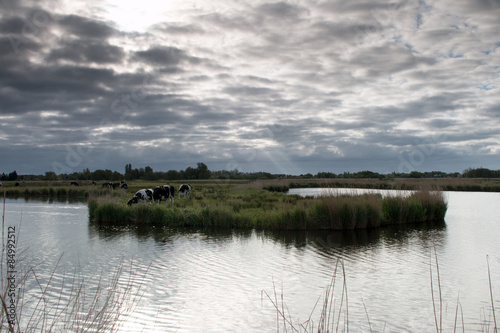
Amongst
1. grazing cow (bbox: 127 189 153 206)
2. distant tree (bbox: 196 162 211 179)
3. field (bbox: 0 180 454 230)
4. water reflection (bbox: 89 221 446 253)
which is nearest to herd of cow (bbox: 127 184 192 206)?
grazing cow (bbox: 127 189 153 206)

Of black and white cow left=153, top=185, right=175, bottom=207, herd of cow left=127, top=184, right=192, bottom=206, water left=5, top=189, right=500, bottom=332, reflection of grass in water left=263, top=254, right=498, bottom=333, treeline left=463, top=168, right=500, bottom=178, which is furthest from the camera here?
treeline left=463, top=168, right=500, bottom=178

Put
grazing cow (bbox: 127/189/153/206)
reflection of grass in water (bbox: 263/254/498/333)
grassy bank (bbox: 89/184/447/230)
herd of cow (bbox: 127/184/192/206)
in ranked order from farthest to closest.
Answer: herd of cow (bbox: 127/184/192/206) → grazing cow (bbox: 127/189/153/206) → grassy bank (bbox: 89/184/447/230) → reflection of grass in water (bbox: 263/254/498/333)

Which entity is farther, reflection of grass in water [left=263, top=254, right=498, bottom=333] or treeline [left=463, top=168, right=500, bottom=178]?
treeline [left=463, top=168, right=500, bottom=178]

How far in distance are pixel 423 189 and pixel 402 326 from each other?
1777 centimetres

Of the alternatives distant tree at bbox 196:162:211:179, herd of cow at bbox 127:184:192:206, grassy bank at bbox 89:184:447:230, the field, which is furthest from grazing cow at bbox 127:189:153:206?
distant tree at bbox 196:162:211:179

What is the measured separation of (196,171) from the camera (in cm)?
10044

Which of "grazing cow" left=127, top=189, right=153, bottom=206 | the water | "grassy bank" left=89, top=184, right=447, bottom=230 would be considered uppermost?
"grazing cow" left=127, top=189, right=153, bottom=206

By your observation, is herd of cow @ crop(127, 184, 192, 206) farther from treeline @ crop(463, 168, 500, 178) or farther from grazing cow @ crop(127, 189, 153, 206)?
treeline @ crop(463, 168, 500, 178)

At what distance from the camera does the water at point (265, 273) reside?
6.55m

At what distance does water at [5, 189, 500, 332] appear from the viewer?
258 inches

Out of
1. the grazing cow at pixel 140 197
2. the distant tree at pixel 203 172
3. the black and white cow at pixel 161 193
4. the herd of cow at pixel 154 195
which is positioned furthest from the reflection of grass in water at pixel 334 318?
the distant tree at pixel 203 172

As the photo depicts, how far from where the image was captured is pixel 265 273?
9641 millimetres

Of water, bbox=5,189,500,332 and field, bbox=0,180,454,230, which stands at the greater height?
field, bbox=0,180,454,230

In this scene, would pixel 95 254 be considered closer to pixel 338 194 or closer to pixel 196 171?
pixel 338 194
